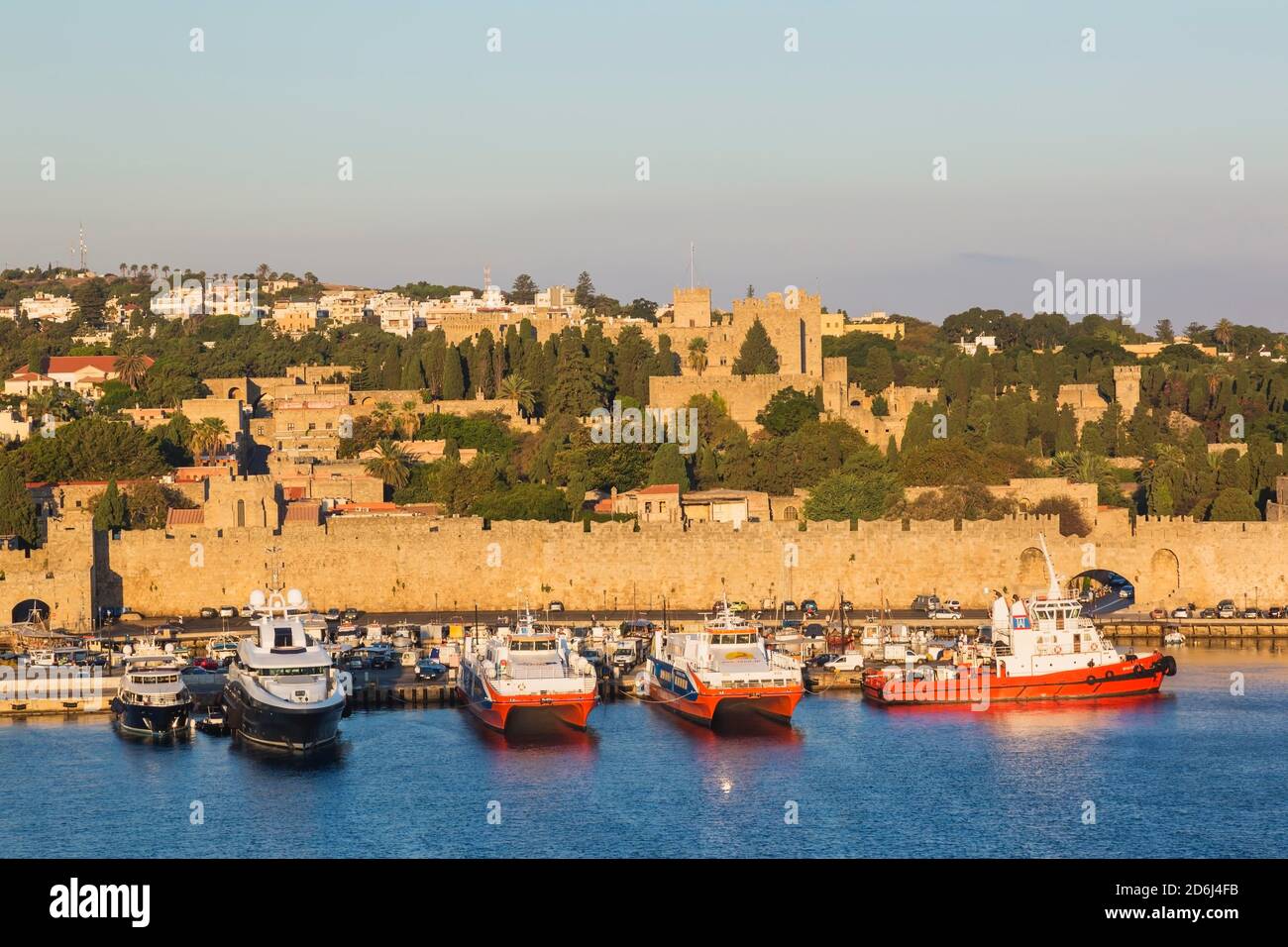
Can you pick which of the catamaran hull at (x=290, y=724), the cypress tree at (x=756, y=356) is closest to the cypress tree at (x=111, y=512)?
the catamaran hull at (x=290, y=724)

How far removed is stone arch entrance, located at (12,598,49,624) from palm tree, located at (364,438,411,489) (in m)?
13.8

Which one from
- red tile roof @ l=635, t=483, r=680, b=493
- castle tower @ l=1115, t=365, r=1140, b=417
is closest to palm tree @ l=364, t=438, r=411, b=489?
red tile roof @ l=635, t=483, r=680, b=493

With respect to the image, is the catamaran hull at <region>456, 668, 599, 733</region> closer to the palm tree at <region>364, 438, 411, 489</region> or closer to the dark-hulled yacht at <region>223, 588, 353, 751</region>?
the dark-hulled yacht at <region>223, 588, 353, 751</region>

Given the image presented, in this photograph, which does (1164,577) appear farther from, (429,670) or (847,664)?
(429,670)

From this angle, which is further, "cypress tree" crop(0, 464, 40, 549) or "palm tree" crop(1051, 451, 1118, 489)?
"palm tree" crop(1051, 451, 1118, 489)

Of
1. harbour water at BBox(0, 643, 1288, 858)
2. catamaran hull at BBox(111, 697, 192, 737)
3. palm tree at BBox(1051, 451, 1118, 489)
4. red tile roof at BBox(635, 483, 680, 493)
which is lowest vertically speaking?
harbour water at BBox(0, 643, 1288, 858)

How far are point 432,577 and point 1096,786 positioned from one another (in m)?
18.4

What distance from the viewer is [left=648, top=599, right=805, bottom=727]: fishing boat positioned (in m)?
29.8

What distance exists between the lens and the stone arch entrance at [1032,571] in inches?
1591

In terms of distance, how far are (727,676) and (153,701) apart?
29.4 feet

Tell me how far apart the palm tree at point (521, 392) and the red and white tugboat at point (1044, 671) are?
28037mm

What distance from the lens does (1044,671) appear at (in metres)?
32.9

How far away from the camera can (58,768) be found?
26.5m
